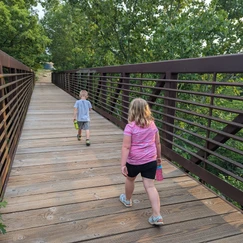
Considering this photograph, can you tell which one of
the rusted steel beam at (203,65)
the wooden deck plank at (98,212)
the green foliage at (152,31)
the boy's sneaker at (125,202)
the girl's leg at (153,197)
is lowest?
the wooden deck plank at (98,212)

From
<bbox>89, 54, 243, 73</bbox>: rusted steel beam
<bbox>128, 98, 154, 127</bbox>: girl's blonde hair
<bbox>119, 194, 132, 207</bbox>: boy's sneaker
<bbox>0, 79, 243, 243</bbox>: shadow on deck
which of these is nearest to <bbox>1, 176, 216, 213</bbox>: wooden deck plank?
<bbox>0, 79, 243, 243</bbox>: shadow on deck

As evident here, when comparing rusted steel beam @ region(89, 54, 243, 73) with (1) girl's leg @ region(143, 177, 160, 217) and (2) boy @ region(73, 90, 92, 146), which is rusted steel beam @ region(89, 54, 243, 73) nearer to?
(2) boy @ region(73, 90, 92, 146)

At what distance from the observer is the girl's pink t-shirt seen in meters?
2.14

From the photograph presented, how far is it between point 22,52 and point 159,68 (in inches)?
830

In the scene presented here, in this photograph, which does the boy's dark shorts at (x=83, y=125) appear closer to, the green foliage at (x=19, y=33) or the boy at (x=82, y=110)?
the boy at (x=82, y=110)

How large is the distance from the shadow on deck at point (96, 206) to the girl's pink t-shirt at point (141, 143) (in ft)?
1.75

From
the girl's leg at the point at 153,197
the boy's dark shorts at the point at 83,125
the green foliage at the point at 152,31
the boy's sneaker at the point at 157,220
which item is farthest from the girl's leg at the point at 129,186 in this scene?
the green foliage at the point at 152,31

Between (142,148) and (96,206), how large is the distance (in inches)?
29.5

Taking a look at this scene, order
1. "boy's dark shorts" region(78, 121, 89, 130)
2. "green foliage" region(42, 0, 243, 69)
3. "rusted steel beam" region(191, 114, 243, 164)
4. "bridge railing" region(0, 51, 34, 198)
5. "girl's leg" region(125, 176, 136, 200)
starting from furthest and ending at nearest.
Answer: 1. "green foliage" region(42, 0, 243, 69)
2. "boy's dark shorts" region(78, 121, 89, 130)
3. "bridge railing" region(0, 51, 34, 198)
4. "rusted steel beam" region(191, 114, 243, 164)
5. "girl's leg" region(125, 176, 136, 200)

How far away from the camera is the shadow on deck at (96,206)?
204 cm

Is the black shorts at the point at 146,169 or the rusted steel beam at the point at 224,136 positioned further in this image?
the rusted steel beam at the point at 224,136

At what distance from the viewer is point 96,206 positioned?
243 centimetres

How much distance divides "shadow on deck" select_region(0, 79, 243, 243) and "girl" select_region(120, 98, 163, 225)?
253 mm

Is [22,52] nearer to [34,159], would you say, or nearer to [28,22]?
[28,22]
